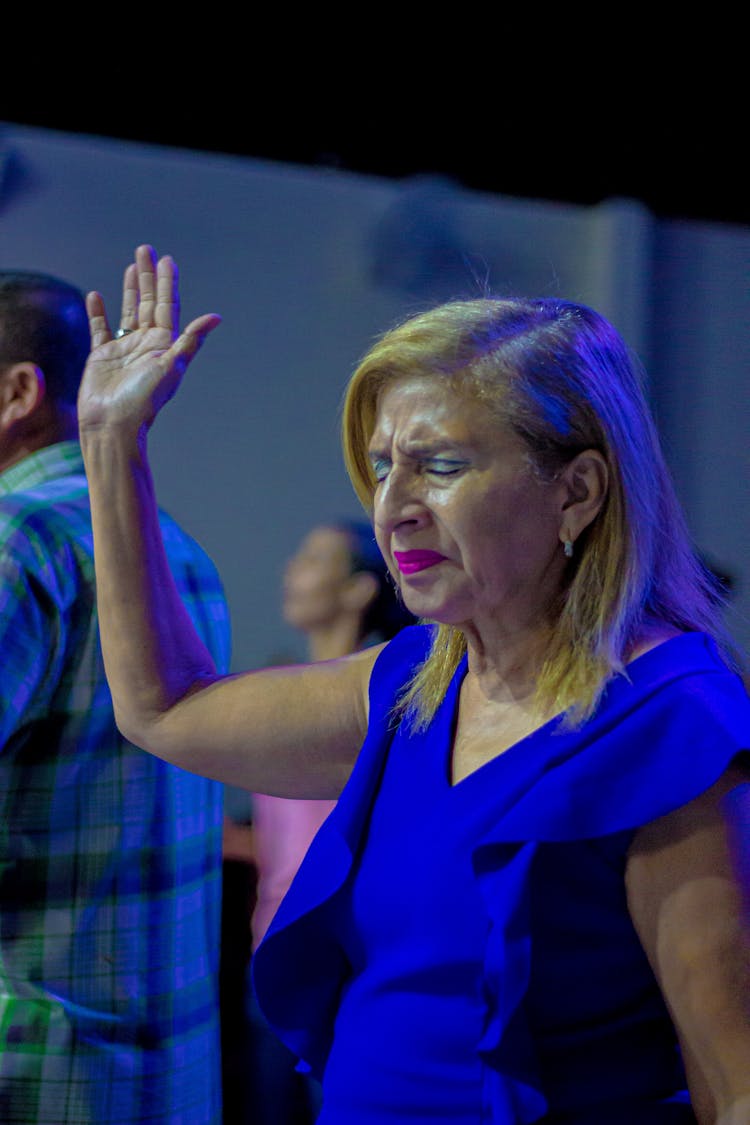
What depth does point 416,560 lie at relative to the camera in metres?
1.21

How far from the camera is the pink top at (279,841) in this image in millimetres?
2691

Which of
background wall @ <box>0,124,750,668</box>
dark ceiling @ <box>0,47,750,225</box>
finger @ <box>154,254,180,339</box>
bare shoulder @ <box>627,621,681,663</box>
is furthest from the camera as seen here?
background wall @ <box>0,124,750,668</box>

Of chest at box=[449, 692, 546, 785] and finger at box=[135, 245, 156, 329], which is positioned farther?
finger at box=[135, 245, 156, 329]

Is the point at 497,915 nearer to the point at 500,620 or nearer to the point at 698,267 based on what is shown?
the point at 500,620

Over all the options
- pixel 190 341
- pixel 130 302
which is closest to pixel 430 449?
pixel 190 341

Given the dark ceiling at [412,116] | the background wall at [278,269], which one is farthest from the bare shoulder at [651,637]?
the background wall at [278,269]

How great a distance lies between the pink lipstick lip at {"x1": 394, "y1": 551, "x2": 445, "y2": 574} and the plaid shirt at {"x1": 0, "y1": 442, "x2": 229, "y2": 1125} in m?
0.51

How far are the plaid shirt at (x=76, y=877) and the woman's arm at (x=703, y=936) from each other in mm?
728

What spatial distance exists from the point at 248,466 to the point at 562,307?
306 cm

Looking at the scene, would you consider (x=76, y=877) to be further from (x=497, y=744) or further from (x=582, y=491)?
(x=582, y=491)

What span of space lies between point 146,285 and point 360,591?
1.62 metres

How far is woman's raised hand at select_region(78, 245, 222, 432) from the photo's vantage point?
141 cm

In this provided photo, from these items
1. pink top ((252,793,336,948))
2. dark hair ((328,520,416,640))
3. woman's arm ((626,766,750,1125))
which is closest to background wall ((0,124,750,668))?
dark hair ((328,520,416,640))

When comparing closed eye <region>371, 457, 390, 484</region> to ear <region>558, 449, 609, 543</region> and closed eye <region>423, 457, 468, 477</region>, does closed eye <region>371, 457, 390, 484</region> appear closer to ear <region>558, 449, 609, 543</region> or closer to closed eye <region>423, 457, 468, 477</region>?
closed eye <region>423, 457, 468, 477</region>
